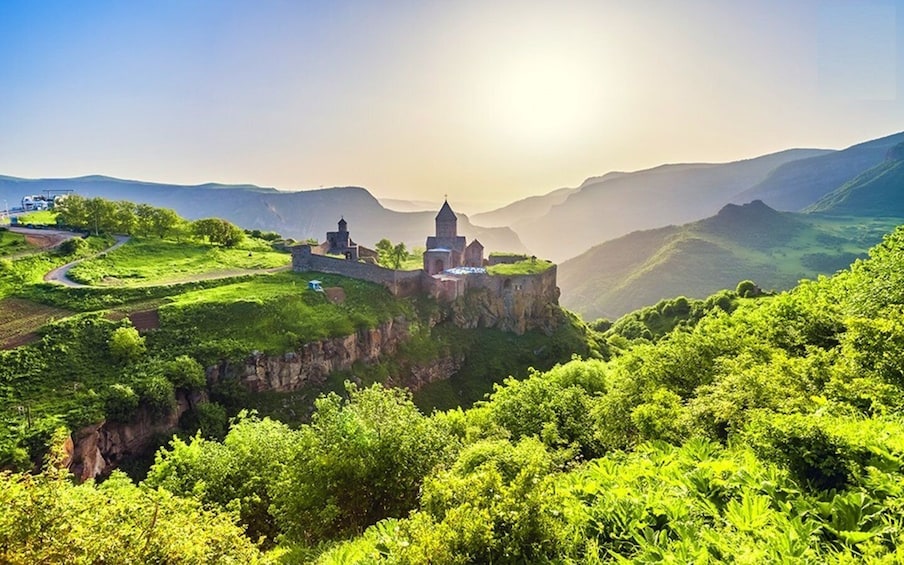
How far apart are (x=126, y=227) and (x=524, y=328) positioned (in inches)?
2227

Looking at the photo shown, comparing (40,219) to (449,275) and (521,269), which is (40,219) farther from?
(521,269)

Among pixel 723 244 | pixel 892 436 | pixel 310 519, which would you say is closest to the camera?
pixel 892 436

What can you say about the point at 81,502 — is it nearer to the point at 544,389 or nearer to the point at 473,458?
the point at 473,458

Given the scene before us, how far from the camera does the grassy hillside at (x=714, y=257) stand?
122500mm

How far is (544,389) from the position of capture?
2053 centimetres

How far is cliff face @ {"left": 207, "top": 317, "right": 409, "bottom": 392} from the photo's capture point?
34531 mm

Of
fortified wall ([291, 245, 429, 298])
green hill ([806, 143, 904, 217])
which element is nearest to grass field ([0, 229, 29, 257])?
fortified wall ([291, 245, 429, 298])

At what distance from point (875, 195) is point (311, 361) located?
8919 inches

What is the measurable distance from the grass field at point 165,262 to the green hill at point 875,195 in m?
209

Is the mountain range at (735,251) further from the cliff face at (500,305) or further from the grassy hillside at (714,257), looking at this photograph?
the cliff face at (500,305)

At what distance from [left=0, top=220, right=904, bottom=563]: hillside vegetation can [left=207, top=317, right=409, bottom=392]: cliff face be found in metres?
14.8

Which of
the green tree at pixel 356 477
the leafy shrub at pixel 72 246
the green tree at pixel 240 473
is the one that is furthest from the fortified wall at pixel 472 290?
the green tree at pixel 356 477

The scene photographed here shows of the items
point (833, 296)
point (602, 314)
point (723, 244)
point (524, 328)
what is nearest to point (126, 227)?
point (524, 328)

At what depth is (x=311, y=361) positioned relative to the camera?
126ft
